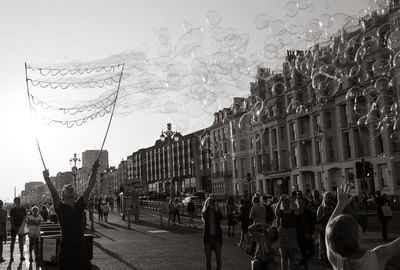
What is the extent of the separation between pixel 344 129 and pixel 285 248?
39.4 metres

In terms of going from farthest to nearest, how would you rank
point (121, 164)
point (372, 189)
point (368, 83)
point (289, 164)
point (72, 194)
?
point (121, 164) < point (289, 164) < point (372, 189) < point (368, 83) < point (72, 194)

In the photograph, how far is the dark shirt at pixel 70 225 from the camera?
230 inches

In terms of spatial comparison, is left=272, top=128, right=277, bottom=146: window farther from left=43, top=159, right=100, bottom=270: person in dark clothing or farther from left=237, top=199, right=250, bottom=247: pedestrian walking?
left=43, top=159, right=100, bottom=270: person in dark clothing

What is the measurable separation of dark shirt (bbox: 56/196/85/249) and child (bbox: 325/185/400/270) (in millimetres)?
3511

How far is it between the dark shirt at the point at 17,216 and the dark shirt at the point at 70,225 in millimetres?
9795

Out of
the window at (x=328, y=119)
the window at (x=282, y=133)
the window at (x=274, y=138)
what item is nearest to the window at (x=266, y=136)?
the window at (x=274, y=138)

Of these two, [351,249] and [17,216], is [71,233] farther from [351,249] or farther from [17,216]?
[17,216]

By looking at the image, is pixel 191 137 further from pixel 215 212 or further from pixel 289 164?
pixel 215 212

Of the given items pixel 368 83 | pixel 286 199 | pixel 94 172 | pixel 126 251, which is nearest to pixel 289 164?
pixel 368 83

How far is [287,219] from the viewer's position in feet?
32.9

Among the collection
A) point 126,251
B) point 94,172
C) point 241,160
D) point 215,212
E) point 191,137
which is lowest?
point 126,251

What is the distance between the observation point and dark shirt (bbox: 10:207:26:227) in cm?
1470

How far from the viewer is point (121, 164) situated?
175 m

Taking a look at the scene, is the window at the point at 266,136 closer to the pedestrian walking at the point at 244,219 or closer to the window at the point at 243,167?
the window at the point at 243,167
